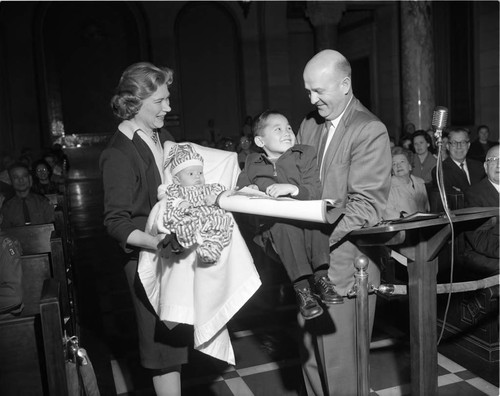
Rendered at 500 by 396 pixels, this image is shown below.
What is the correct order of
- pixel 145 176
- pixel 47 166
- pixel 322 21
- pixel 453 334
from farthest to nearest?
pixel 322 21 → pixel 47 166 → pixel 453 334 → pixel 145 176

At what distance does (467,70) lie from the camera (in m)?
13.3

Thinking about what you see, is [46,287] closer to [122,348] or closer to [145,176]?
[145,176]

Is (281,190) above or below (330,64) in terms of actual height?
below

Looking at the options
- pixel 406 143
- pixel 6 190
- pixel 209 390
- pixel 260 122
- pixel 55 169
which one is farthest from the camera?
pixel 55 169

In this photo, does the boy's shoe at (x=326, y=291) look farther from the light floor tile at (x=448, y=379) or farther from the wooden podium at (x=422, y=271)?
the light floor tile at (x=448, y=379)

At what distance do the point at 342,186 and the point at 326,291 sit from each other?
0.50 meters

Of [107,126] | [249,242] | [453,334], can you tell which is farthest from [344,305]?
[107,126]

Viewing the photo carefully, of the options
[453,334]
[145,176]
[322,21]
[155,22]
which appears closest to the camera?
[145,176]

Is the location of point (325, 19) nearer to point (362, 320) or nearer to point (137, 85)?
point (137, 85)

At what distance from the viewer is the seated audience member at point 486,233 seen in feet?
13.2

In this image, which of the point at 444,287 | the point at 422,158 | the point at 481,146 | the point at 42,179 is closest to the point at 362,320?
the point at 444,287

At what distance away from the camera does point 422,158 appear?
8.06 meters

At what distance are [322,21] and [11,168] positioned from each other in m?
8.94

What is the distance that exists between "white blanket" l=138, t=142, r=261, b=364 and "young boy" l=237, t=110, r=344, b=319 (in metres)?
0.17
